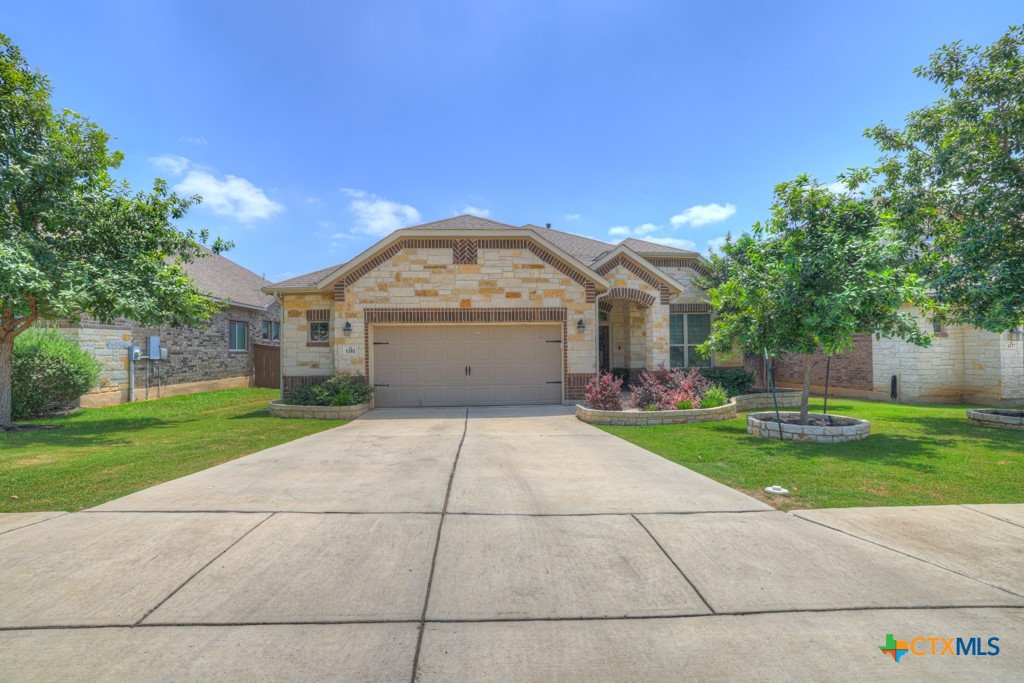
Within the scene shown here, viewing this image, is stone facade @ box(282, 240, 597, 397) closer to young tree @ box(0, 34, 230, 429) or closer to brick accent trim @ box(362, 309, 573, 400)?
brick accent trim @ box(362, 309, 573, 400)

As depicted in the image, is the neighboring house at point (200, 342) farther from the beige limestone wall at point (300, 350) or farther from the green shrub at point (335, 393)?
the green shrub at point (335, 393)

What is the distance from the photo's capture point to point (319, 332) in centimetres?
1429

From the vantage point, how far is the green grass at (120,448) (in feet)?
17.6

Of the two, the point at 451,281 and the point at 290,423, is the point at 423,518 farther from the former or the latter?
the point at 451,281

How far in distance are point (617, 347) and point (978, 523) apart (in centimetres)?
1306

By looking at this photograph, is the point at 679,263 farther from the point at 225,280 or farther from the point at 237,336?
the point at 225,280

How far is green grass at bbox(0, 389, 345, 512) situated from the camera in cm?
538

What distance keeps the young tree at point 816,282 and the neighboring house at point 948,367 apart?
20.6 feet

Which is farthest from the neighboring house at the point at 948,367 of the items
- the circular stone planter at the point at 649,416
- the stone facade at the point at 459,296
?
the stone facade at the point at 459,296

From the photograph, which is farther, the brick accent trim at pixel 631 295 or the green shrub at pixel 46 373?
the brick accent trim at pixel 631 295

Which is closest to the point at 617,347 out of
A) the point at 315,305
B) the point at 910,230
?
the point at 910,230

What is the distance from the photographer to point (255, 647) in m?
2.58

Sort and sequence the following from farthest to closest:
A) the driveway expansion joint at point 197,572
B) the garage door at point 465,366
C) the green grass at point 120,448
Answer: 1. the garage door at point 465,366
2. the green grass at point 120,448
3. the driveway expansion joint at point 197,572

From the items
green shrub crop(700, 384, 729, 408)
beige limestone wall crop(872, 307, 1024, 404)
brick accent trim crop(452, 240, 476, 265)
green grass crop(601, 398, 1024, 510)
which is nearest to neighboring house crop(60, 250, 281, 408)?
brick accent trim crop(452, 240, 476, 265)
